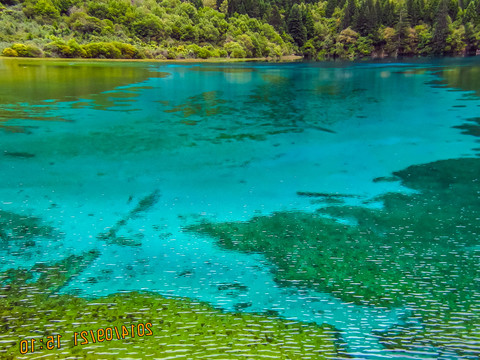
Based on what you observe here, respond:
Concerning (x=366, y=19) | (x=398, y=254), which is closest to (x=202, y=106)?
(x=398, y=254)

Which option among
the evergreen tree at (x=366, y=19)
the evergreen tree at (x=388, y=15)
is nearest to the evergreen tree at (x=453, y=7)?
the evergreen tree at (x=388, y=15)

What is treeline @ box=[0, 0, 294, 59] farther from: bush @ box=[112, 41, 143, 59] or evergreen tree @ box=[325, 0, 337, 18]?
evergreen tree @ box=[325, 0, 337, 18]

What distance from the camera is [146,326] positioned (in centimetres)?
385

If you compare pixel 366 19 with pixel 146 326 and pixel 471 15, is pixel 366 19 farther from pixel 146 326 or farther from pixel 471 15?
pixel 146 326

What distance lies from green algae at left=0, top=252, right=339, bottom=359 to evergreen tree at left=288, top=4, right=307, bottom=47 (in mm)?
128317

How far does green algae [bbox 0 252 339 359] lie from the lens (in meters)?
3.49

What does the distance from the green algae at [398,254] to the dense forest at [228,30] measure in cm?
6992

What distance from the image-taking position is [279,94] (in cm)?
2239

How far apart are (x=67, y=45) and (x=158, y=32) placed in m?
33.5

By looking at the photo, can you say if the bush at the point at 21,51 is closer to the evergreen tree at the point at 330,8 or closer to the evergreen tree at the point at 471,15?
the evergreen tree at the point at 471,15

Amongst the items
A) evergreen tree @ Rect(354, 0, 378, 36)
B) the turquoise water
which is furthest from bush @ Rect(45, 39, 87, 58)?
evergreen tree @ Rect(354, 0, 378, 36)

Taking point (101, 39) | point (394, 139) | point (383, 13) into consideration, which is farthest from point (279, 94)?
point (383, 13)

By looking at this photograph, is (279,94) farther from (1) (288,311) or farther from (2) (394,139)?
(1) (288,311)

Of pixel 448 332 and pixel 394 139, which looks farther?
pixel 394 139
